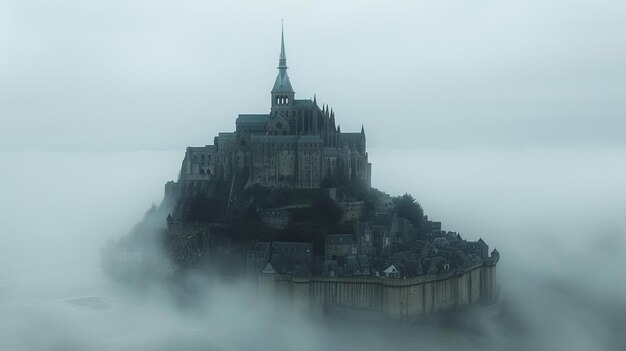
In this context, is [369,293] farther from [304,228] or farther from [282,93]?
[282,93]

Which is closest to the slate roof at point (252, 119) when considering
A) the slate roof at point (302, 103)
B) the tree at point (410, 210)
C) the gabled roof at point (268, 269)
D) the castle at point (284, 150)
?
the castle at point (284, 150)

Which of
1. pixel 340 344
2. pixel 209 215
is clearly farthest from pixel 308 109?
pixel 340 344

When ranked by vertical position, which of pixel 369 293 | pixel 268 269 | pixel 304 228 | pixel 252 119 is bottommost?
pixel 369 293

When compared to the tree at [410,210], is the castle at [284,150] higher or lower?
higher

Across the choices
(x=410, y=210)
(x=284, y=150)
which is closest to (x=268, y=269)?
(x=284, y=150)

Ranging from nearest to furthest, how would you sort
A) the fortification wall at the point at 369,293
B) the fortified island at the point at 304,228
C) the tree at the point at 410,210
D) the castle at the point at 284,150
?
the fortification wall at the point at 369,293
the fortified island at the point at 304,228
the castle at the point at 284,150
the tree at the point at 410,210

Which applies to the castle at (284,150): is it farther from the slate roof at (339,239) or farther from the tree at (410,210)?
the slate roof at (339,239)

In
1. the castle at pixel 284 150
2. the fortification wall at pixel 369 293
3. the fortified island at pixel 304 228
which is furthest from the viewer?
the castle at pixel 284 150
